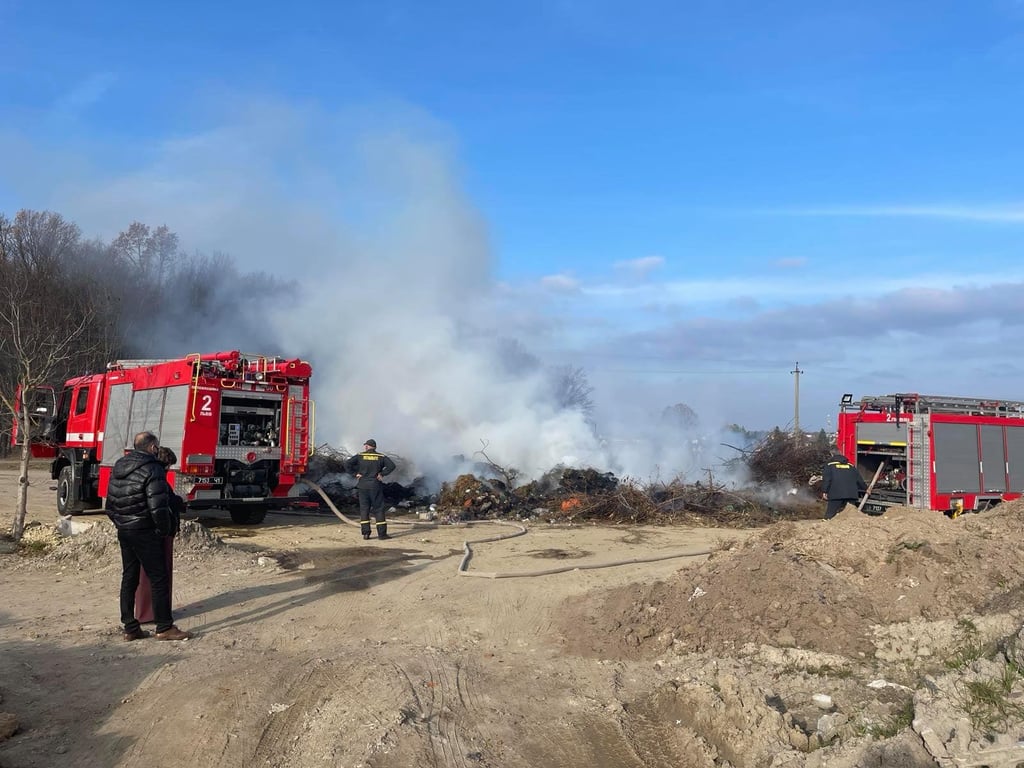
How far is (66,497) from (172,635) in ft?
34.0

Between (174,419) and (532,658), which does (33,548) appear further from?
(532,658)

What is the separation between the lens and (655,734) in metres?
4.90

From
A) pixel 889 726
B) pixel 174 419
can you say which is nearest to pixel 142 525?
pixel 889 726

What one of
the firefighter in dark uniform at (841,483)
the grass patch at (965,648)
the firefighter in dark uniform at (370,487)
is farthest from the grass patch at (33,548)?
the firefighter in dark uniform at (841,483)

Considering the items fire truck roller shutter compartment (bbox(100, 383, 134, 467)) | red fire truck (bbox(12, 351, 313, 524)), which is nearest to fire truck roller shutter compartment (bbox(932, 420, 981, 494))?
red fire truck (bbox(12, 351, 313, 524))

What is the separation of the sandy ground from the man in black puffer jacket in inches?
11.3

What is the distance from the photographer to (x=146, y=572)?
636cm

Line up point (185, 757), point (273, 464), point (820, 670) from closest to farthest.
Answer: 1. point (185, 757)
2. point (820, 670)
3. point (273, 464)

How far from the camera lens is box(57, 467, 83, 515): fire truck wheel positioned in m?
14.6

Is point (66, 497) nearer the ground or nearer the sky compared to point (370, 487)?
nearer the ground

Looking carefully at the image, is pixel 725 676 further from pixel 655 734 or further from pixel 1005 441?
→ pixel 1005 441

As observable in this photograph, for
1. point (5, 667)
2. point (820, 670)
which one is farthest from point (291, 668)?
point (820, 670)

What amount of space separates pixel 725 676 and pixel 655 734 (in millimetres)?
786

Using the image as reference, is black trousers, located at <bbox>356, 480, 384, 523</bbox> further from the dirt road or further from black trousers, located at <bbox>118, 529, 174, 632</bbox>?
black trousers, located at <bbox>118, 529, 174, 632</bbox>
